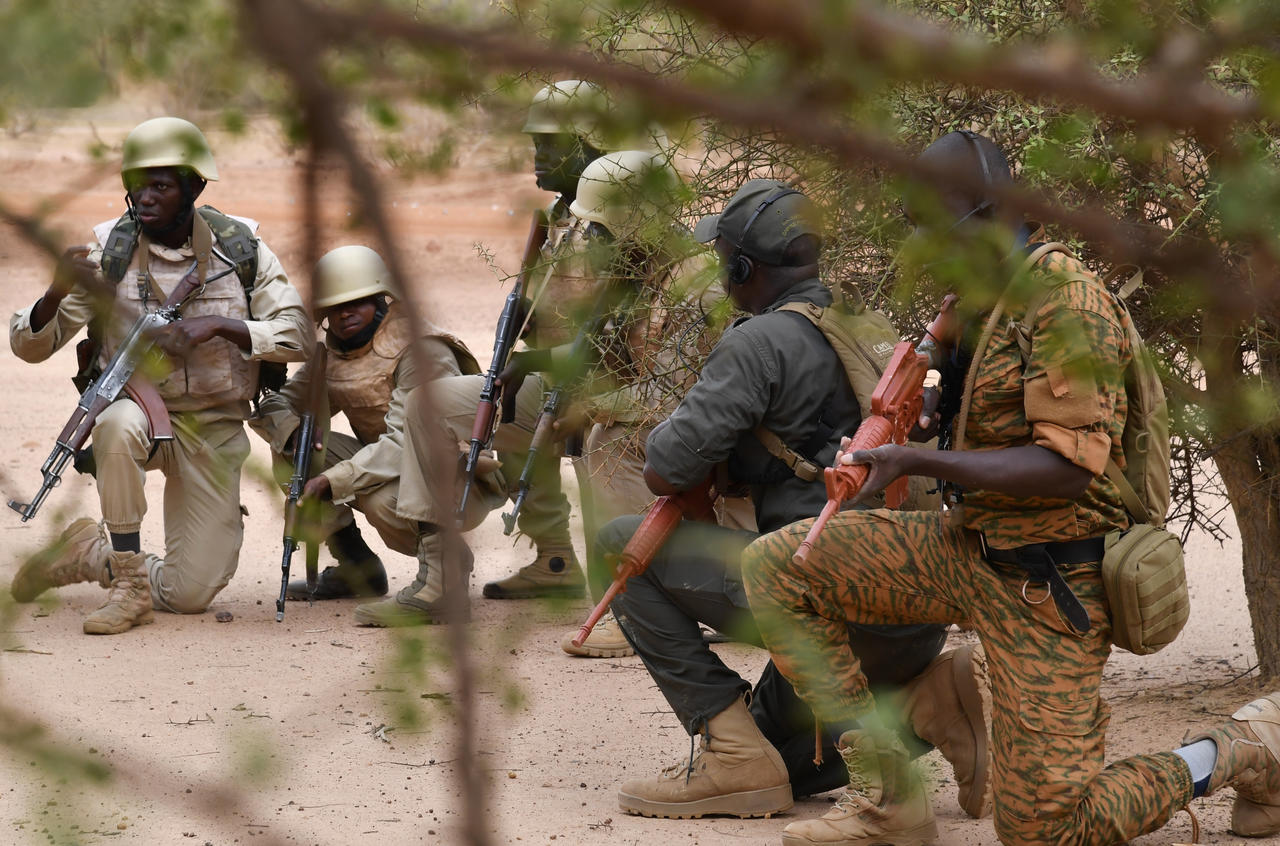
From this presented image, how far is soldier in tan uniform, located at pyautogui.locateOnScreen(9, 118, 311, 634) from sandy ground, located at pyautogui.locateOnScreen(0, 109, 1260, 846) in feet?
0.70

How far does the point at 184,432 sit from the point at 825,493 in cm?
362

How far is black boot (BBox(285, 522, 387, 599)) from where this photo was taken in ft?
22.6

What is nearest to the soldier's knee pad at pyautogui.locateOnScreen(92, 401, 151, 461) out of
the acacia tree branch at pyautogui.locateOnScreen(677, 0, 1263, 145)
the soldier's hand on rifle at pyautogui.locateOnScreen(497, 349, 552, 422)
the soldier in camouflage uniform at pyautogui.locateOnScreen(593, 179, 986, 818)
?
the soldier's hand on rifle at pyautogui.locateOnScreen(497, 349, 552, 422)

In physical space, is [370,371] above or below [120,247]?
below

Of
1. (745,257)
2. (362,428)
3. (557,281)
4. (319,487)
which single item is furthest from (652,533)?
(362,428)

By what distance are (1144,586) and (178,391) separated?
454 cm

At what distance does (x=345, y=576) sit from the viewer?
6.81 m

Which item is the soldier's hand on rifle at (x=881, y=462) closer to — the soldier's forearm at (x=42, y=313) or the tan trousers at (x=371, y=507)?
the tan trousers at (x=371, y=507)

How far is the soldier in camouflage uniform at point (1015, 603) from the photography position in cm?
326

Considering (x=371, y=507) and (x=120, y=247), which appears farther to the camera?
(x=371, y=507)

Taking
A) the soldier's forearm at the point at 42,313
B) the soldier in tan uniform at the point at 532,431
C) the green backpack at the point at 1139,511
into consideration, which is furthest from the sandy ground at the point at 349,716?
the green backpack at the point at 1139,511

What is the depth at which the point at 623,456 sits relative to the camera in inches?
237

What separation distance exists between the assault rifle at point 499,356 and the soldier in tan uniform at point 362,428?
8.1 inches

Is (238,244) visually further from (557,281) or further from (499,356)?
(557,281)
